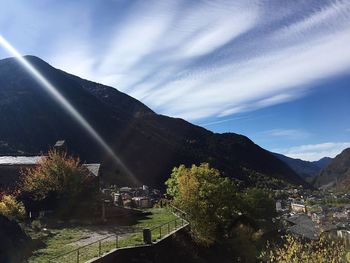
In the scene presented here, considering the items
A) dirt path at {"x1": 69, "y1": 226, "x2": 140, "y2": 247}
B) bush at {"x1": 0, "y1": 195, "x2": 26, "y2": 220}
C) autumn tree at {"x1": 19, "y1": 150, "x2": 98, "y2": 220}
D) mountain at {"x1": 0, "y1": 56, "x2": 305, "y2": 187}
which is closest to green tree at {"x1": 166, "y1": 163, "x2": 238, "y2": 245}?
dirt path at {"x1": 69, "y1": 226, "x2": 140, "y2": 247}

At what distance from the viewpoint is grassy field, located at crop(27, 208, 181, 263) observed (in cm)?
2041

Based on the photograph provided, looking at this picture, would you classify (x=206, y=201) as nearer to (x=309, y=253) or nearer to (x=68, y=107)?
(x=309, y=253)

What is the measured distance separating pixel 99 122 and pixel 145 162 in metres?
27.7

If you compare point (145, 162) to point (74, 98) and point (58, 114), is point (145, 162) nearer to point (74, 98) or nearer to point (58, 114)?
point (58, 114)

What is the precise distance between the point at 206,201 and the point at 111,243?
1498 centimetres

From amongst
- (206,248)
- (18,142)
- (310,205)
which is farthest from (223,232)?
(310,205)

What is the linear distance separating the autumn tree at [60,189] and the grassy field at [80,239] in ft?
11.4

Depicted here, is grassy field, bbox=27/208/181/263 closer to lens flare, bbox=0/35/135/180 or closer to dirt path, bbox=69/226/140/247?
dirt path, bbox=69/226/140/247

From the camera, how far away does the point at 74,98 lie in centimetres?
16700

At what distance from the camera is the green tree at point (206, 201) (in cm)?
3600

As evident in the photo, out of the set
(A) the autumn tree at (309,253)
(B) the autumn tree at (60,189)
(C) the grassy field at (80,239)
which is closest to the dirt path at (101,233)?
(C) the grassy field at (80,239)

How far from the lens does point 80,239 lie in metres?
24.9

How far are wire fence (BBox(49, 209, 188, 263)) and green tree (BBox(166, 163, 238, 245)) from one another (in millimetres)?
3183

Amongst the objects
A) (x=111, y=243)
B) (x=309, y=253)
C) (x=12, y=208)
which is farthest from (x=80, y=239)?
(x=309, y=253)
